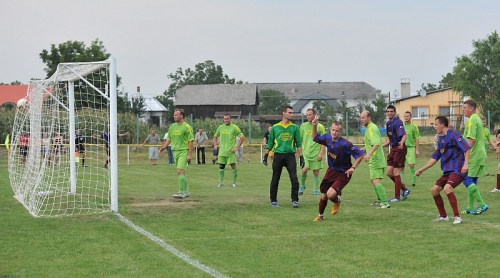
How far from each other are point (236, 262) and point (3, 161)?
30.9 m

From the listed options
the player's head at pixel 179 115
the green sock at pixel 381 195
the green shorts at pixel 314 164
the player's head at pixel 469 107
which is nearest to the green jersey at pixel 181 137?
the player's head at pixel 179 115

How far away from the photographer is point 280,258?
8977 mm

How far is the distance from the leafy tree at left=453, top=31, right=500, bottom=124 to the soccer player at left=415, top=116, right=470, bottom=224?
52.1m

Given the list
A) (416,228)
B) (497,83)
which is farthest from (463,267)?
(497,83)

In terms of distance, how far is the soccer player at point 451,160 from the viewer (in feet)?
38.7

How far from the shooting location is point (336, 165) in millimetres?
12805

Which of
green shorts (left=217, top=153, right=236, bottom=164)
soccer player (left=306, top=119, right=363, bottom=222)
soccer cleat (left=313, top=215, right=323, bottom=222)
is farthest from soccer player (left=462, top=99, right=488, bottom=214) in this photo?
green shorts (left=217, top=153, right=236, bottom=164)

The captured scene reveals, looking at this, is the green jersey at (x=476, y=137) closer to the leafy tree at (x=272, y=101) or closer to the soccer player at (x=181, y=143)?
the soccer player at (x=181, y=143)

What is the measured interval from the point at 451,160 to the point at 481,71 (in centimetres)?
5374

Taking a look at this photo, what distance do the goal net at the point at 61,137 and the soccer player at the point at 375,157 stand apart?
15.8 feet

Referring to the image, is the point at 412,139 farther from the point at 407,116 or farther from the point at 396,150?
the point at 396,150

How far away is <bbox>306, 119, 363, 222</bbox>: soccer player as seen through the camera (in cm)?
1255

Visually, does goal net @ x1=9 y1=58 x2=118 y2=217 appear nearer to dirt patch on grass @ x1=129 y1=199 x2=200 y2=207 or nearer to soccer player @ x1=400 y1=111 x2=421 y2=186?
dirt patch on grass @ x1=129 y1=199 x2=200 y2=207

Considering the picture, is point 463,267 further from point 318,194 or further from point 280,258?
point 318,194
